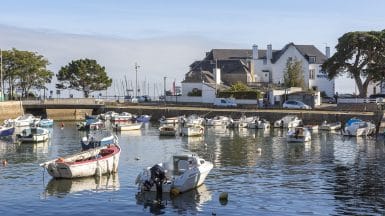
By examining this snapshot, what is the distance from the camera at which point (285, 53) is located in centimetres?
14775

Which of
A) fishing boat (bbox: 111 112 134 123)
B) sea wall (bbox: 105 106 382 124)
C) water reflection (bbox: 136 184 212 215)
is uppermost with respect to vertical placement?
sea wall (bbox: 105 106 382 124)

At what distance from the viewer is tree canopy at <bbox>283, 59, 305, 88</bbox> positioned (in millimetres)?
136250

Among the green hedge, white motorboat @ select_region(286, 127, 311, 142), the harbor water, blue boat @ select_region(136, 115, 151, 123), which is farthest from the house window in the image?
the harbor water

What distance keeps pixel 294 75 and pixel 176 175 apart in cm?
9640

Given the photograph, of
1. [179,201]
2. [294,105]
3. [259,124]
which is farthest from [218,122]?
[179,201]

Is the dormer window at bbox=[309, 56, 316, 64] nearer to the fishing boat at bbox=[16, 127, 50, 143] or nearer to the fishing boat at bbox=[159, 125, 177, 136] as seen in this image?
the fishing boat at bbox=[159, 125, 177, 136]

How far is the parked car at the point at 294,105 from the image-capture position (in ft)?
369

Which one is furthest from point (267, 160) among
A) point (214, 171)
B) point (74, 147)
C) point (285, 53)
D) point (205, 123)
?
point (285, 53)

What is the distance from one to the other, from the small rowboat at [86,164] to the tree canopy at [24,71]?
94.6 metres

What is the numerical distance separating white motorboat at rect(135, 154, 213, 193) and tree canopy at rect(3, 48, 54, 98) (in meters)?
102

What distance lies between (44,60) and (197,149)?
281ft

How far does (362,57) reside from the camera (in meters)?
A: 121

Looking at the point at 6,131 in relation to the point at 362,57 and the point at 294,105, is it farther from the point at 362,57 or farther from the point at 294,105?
the point at 362,57

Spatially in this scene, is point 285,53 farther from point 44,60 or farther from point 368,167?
point 368,167
